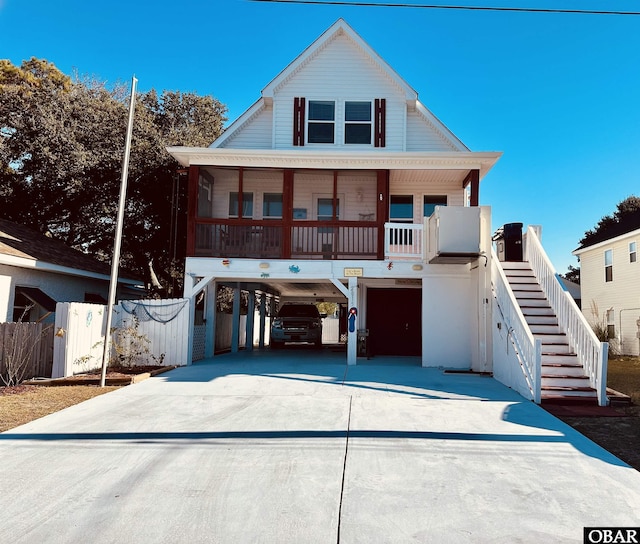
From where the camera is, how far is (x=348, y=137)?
16484 mm

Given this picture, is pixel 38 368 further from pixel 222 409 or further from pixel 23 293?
pixel 222 409

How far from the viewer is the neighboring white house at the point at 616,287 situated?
68.0 ft

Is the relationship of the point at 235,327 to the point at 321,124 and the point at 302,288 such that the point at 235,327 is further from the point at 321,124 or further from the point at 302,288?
the point at 321,124

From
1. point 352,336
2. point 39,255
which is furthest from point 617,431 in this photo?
point 39,255

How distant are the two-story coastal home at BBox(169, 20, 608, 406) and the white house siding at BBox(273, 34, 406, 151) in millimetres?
37

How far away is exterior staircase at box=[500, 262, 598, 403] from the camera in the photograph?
8.89 m

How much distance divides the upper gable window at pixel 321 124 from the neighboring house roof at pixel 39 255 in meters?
8.34

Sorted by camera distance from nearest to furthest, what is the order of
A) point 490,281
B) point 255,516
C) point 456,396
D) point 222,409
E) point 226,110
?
point 255,516 → point 222,409 → point 456,396 → point 490,281 → point 226,110

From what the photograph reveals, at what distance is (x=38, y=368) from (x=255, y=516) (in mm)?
9194

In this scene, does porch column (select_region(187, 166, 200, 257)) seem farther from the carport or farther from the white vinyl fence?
the white vinyl fence

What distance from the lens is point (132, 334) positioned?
494 inches

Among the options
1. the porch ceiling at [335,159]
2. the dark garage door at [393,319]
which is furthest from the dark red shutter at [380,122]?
the dark garage door at [393,319]

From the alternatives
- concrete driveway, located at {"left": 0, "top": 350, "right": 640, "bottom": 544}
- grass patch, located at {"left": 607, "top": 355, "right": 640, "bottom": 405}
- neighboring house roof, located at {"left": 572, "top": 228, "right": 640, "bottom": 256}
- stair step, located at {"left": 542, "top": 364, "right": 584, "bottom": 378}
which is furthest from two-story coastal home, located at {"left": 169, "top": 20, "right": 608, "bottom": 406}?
neighboring house roof, located at {"left": 572, "top": 228, "right": 640, "bottom": 256}

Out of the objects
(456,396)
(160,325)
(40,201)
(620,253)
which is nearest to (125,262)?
(40,201)
